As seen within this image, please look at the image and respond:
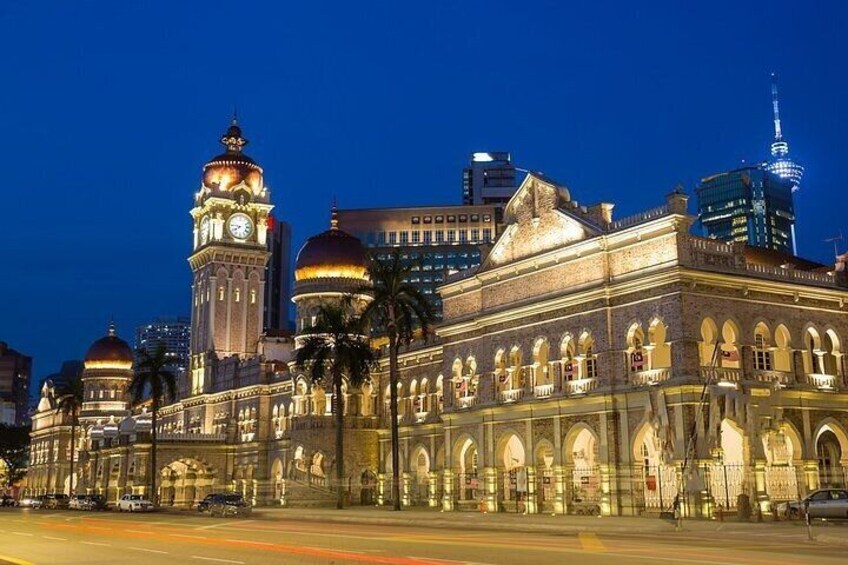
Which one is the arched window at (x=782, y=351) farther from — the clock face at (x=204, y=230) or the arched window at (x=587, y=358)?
the clock face at (x=204, y=230)

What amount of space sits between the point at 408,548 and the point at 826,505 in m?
17.9

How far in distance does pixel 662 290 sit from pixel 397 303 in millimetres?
16794

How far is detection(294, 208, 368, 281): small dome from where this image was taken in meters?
70.2

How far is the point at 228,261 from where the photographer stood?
8931 cm

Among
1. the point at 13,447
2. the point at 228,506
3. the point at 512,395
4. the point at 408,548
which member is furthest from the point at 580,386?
the point at 13,447

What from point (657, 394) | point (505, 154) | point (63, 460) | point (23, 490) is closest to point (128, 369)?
point (63, 460)

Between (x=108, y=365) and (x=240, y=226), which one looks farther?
(x=108, y=365)

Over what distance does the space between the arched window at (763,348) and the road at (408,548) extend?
1318 centimetres

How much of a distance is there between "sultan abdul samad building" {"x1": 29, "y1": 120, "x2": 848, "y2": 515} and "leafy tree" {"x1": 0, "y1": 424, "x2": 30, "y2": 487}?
7928 centimetres

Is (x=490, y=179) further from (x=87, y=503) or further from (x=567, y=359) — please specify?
(x=567, y=359)

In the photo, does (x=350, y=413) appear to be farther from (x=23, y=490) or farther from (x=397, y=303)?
(x=23, y=490)

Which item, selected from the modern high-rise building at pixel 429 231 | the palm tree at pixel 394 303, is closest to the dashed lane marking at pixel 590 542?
the palm tree at pixel 394 303

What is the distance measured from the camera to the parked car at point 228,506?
50.9 meters

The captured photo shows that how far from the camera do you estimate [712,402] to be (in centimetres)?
3750
